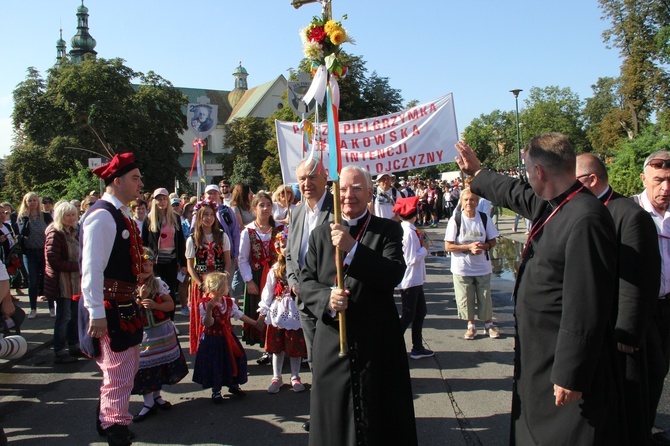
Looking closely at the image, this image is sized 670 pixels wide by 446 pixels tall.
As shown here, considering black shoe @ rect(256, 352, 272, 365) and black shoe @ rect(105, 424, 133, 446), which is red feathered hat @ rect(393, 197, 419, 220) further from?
black shoe @ rect(105, 424, 133, 446)

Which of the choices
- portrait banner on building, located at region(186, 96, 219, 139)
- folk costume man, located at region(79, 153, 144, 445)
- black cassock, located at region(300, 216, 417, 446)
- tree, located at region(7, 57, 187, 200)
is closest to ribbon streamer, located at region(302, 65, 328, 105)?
black cassock, located at region(300, 216, 417, 446)

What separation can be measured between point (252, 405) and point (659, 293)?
11.6 feet

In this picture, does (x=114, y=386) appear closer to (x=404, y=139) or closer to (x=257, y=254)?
(x=257, y=254)

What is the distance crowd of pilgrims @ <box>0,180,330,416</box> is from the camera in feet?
16.5

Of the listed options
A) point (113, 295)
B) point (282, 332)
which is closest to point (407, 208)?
point (282, 332)

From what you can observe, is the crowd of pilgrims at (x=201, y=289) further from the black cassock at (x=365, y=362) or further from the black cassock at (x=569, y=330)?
the black cassock at (x=569, y=330)

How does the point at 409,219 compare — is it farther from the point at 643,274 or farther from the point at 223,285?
the point at 643,274

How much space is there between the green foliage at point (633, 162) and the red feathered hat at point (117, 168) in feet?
58.7

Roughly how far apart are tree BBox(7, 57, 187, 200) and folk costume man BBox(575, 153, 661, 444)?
41.9 m

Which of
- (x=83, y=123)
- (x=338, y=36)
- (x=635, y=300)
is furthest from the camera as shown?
(x=83, y=123)

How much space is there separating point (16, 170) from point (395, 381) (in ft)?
152

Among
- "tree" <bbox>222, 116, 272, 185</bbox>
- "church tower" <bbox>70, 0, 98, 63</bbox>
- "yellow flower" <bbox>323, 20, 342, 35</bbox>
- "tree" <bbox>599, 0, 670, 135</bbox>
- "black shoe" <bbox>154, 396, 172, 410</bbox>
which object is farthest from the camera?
"church tower" <bbox>70, 0, 98, 63</bbox>

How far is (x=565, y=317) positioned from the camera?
2619 millimetres

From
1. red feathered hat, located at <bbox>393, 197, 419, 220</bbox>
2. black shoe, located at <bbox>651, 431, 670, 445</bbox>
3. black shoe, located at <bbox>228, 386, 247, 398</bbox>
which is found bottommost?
black shoe, located at <bbox>651, 431, 670, 445</bbox>
